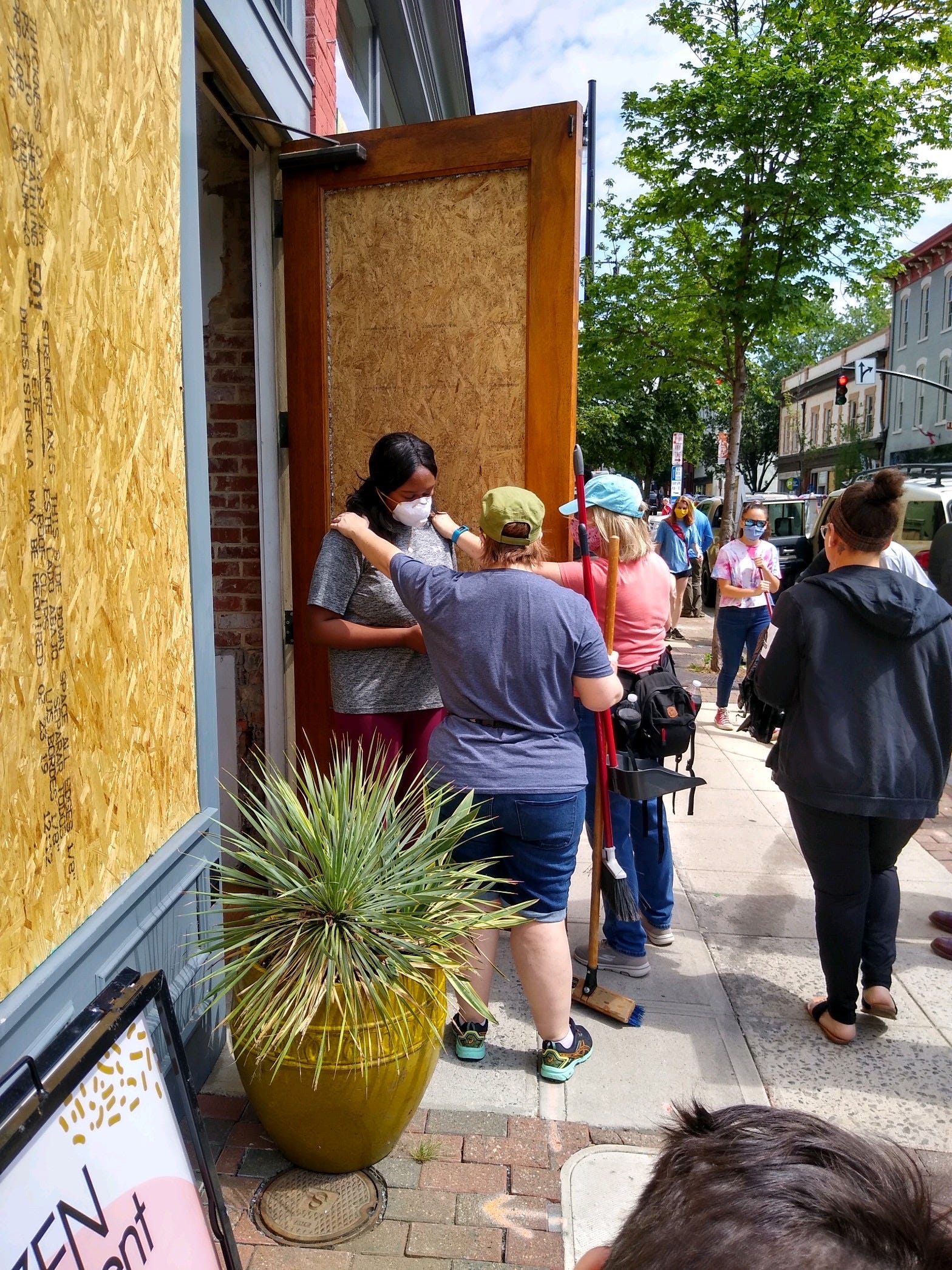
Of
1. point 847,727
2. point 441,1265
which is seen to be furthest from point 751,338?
point 441,1265

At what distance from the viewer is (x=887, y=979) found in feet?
11.8

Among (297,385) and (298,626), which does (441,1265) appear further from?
(297,385)

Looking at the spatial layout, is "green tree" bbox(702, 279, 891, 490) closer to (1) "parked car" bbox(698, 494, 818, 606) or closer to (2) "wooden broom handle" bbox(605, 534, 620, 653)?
(1) "parked car" bbox(698, 494, 818, 606)

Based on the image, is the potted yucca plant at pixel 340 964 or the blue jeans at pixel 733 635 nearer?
the potted yucca plant at pixel 340 964

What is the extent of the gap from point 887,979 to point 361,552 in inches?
99.1

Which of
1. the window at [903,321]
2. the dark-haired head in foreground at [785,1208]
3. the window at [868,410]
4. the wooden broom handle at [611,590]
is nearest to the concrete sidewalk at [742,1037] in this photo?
the wooden broom handle at [611,590]

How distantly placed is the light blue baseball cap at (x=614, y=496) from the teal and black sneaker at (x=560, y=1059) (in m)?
1.83

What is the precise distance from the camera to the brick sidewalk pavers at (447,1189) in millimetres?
2359

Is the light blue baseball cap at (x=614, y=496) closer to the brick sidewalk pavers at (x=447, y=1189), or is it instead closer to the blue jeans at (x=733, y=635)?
the brick sidewalk pavers at (x=447, y=1189)

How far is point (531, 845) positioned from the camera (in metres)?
2.93

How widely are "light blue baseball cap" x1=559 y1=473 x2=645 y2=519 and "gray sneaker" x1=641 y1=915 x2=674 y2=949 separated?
182 cm

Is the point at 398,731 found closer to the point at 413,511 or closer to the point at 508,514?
the point at 413,511

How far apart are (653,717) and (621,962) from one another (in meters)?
1.06

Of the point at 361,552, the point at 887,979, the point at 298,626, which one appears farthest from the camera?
the point at 298,626
